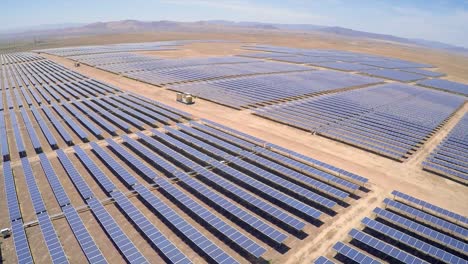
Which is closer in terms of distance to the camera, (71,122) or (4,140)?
(4,140)

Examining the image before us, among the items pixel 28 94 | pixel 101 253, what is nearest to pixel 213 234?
pixel 101 253

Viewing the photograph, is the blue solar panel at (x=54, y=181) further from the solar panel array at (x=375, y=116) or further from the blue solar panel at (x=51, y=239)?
the solar panel array at (x=375, y=116)

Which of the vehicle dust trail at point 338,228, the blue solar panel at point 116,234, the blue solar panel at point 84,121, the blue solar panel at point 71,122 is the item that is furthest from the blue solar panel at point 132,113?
the vehicle dust trail at point 338,228

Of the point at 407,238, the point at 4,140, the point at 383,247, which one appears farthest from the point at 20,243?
the point at 407,238

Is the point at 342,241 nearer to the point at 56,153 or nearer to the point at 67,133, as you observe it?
the point at 56,153

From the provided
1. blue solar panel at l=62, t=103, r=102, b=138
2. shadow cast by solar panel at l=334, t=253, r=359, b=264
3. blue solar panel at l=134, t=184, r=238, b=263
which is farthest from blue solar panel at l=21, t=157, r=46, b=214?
shadow cast by solar panel at l=334, t=253, r=359, b=264

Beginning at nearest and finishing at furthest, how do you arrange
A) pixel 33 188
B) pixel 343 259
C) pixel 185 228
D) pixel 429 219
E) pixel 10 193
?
pixel 343 259
pixel 185 228
pixel 429 219
pixel 10 193
pixel 33 188

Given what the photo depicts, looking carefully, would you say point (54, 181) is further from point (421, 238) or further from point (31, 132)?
point (421, 238)
